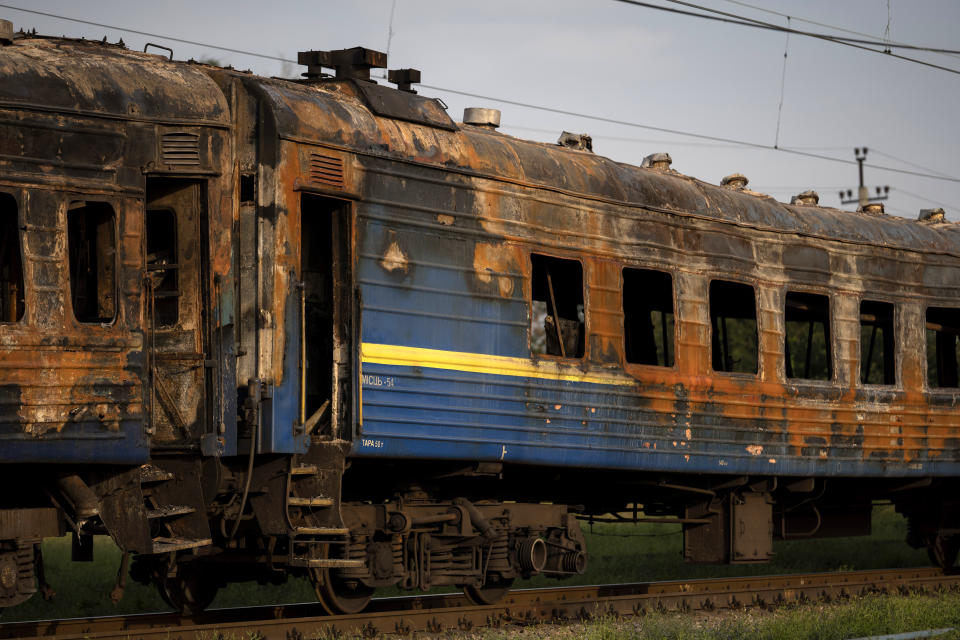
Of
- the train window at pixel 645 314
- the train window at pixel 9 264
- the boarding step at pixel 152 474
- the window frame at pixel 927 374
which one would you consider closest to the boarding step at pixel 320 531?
the boarding step at pixel 152 474

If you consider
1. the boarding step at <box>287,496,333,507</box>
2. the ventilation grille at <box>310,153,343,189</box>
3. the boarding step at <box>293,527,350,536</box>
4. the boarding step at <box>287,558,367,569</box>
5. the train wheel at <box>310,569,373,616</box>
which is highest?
the ventilation grille at <box>310,153,343,189</box>

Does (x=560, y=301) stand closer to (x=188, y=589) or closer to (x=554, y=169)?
(x=554, y=169)

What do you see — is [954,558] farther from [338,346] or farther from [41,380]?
[41,380]

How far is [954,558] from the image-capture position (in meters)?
17.7

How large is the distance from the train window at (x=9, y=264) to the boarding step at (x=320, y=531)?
2572 mm

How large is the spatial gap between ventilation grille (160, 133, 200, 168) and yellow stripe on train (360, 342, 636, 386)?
6.53ft

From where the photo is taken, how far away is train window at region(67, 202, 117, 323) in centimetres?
940

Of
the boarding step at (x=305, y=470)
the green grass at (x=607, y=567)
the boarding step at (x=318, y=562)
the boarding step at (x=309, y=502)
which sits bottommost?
the green grass at (x=607, y=567)

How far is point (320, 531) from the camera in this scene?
1012 centimetres

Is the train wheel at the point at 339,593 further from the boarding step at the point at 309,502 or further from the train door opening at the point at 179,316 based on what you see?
the train door opening at the point at 179,316

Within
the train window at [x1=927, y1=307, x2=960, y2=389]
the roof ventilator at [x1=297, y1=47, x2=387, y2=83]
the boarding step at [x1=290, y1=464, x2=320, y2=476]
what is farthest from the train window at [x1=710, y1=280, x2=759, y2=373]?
the boarding step at [x1=290, y1=464, x2=320, y2=476]

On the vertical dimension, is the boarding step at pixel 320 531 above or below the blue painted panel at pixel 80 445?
below

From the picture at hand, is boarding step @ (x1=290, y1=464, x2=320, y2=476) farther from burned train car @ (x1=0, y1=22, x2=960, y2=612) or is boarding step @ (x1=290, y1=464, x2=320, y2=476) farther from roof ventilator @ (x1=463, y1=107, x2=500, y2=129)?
roof ventilator @ (x1=463, y1=107, x2=500, y2=129)

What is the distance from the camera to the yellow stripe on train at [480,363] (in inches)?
422
